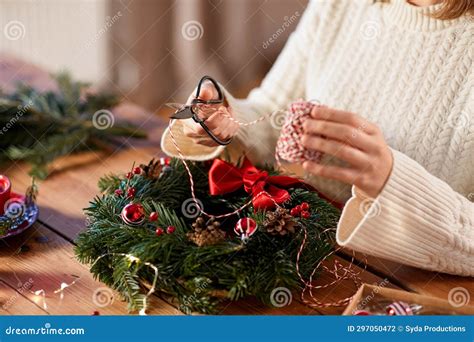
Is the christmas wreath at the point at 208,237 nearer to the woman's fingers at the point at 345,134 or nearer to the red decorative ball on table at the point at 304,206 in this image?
the red decorative ball on table at the point at 304,206

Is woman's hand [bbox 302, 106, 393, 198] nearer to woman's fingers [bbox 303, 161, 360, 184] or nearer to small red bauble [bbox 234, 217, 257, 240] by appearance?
woman's fingers [bbox 303, 161, 360, 184]

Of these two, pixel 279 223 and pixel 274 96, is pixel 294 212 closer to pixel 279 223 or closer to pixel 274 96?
pixel 279 223

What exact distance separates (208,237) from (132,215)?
134 mm

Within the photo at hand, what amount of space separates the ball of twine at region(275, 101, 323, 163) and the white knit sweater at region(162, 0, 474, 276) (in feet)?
0.32

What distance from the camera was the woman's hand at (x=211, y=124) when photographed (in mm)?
1154

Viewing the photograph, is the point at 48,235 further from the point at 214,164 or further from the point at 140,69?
the point at 140,69

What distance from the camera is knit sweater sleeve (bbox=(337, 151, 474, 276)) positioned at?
0.97 metres

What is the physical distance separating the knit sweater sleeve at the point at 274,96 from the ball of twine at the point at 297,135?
30cm

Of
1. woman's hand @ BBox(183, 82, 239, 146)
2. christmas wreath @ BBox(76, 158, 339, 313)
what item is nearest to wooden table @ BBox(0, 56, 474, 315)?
christmas wreath @ BBox(76, 158, 339, 313)

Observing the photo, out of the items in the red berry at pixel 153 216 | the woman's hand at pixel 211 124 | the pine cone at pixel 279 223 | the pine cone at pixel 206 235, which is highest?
the woman's hand at pixel 211 124

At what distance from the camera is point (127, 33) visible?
9.57 ft

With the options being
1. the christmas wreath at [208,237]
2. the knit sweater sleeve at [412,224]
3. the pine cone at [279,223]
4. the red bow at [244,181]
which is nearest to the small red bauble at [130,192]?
the christmas wreath at [208,237]

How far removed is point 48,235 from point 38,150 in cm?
34

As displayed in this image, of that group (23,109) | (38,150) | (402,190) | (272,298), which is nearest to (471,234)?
(402,190)
